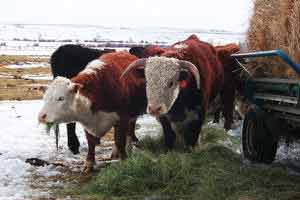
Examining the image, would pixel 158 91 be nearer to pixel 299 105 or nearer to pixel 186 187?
pixel 186 187

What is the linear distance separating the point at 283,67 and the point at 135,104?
7.77 feet

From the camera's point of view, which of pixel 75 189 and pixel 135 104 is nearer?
pixel 75 189

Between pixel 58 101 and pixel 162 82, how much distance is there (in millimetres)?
1367

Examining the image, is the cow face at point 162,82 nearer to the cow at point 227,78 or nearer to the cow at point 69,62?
the cow at point 227,78

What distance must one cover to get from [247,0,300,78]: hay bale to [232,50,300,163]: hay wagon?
15 centimetres

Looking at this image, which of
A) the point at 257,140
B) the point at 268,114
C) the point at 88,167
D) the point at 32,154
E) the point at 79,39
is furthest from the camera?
the point at 79,39

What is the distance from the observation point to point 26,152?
8305 millimetres

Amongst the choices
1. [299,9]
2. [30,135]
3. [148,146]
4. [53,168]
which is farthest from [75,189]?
[30,135]

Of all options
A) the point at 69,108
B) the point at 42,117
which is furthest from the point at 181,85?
the point at 42,117

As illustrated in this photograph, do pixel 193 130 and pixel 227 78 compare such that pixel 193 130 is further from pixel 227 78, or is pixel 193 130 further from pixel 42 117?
pixel 42 117

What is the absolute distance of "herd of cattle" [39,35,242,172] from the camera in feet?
21.5

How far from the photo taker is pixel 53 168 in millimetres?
7301

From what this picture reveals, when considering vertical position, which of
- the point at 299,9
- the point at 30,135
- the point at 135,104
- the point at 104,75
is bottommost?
the point at 30,135

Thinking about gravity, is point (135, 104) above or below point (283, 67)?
below
